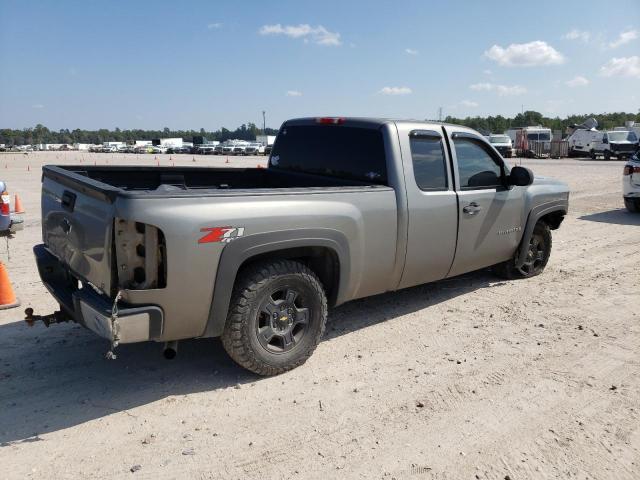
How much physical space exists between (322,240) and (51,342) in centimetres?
255

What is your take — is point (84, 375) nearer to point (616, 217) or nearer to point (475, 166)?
point (475, 166)

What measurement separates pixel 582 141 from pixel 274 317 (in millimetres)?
40738

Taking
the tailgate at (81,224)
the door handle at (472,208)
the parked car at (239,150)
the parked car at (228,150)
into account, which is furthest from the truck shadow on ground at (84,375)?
the parked car at (228,150)

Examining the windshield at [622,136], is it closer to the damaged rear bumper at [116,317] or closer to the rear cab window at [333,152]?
the rear cab window at [333,152]

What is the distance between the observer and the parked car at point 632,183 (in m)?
11.4

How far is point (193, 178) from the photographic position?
5.51 meters

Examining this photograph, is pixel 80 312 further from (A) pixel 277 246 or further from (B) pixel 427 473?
(B) pixel 427 473

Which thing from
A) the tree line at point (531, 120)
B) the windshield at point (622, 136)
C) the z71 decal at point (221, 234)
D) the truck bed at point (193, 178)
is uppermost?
the tree line at point (531, 120)

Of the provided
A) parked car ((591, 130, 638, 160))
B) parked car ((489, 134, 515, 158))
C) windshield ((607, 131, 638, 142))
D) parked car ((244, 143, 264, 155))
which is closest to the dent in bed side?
parked car ((489, 134, 515, 158))

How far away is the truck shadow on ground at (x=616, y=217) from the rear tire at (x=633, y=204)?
0.40 feet

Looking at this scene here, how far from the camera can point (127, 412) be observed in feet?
11.1

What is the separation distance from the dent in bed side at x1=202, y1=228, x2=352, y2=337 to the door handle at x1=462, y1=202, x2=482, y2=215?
169cm

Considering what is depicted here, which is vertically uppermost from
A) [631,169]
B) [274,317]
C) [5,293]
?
[631,169]

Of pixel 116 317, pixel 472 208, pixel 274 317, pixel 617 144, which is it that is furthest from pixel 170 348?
pixel 617 144
